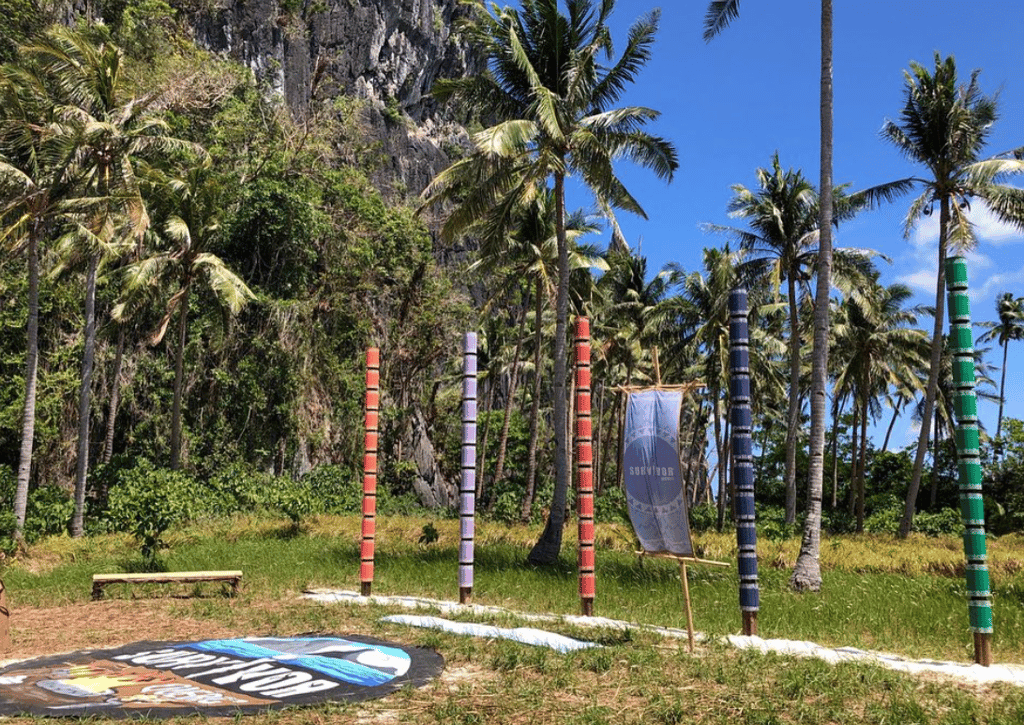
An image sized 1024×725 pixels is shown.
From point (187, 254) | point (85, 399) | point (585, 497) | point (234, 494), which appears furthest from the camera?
point (234, 494)

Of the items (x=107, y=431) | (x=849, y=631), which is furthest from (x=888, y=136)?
(x=107, y=431)

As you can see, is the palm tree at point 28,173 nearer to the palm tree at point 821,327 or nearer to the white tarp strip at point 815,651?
the white tarp strip at point 815,651

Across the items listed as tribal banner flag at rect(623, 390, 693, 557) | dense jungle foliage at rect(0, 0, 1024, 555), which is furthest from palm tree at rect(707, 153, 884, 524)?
tribal banner flag at rect(623, 390, 693, 557)

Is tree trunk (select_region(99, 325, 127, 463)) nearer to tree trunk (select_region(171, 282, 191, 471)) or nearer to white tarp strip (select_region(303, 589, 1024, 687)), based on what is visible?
tree trunk (select_region(171, 282, 191, 471))

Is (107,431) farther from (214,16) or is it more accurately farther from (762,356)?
(762,356)

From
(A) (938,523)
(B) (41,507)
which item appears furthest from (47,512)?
(A) (938,523)

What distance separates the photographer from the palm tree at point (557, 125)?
16.3m

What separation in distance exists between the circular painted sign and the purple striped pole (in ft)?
8.66

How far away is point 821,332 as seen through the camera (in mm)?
14570

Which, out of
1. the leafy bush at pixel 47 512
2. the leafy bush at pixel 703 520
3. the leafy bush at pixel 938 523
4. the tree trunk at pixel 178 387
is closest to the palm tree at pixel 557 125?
the tree trunk at pixel 178 387

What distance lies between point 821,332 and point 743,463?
7.50 metres

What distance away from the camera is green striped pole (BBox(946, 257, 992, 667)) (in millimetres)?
7238

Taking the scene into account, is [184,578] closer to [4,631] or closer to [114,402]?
[4,631]

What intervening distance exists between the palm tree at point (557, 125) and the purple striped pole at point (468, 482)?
524cm
